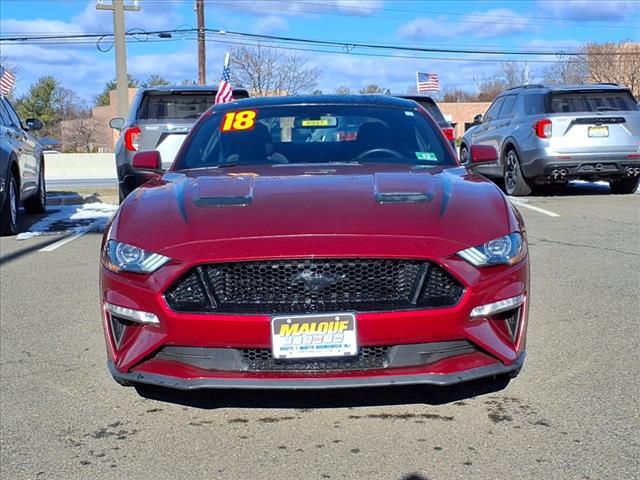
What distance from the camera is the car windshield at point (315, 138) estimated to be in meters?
4.72

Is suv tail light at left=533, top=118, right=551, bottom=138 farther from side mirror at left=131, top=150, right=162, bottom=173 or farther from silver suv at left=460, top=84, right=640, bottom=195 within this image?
side mirror at left=131, top=150, right=162, bottom=173

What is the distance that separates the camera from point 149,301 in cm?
313

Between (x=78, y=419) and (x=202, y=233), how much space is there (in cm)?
119

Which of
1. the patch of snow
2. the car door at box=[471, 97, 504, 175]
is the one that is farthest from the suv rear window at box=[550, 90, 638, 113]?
the patch of snow

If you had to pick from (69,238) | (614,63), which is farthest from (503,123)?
(614,63)

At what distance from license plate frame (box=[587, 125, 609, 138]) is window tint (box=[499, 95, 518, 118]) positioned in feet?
5.80

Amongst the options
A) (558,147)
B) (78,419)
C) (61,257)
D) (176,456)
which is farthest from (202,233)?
(558,147)

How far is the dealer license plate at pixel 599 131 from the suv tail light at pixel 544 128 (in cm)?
62

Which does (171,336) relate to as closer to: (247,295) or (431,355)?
(247,295)

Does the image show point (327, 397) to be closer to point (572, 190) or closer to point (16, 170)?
point (16, 170)

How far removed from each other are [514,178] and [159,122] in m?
6.10

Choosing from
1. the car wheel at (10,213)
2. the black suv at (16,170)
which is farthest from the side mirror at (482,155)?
the car wheel at (10,213)

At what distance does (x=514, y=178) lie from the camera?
500 inches

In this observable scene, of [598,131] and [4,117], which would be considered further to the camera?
[598,131]
